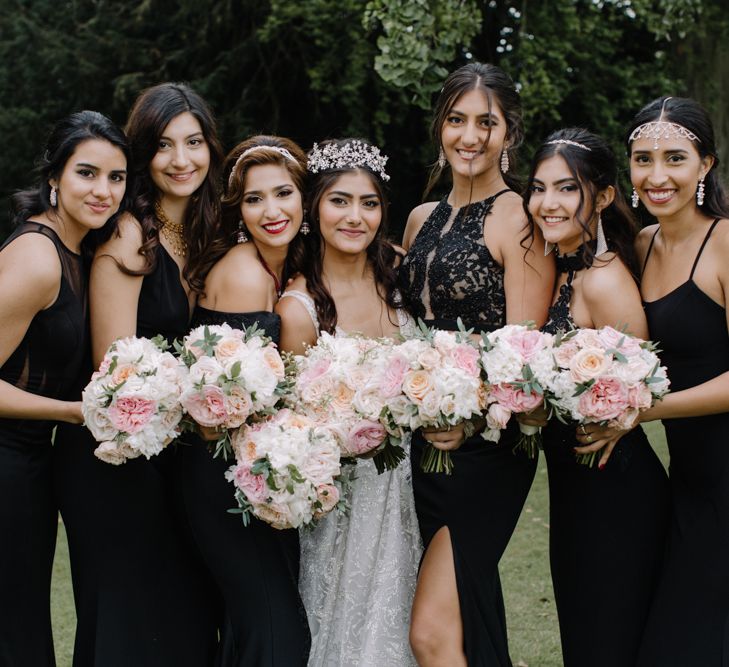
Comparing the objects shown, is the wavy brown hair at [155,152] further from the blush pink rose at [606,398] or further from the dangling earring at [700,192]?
the dangling earring at [700,192]

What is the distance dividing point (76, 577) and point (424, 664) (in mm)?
1675

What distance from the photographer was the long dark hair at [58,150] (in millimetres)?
4469

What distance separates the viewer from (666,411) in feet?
13.7

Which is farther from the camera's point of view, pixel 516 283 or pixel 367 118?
pixel 367 118

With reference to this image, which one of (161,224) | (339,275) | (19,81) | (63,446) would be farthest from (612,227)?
(19,81)

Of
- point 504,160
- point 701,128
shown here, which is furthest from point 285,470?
point 701,128

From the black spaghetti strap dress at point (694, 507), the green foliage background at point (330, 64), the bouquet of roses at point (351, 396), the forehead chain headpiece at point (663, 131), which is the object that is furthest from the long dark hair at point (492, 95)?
the green foliage background at point (330, 64)

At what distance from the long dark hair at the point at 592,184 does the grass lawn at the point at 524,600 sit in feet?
9.87

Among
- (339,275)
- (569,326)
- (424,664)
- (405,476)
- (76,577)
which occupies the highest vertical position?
(339,275)

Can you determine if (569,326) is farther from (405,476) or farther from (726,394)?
(405,476)

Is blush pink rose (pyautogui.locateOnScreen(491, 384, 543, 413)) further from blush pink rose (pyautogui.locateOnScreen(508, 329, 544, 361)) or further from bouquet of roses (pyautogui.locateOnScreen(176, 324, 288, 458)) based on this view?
bouquet of roses (pyautogui.locateOnScreen(176, 324, 288, 458))

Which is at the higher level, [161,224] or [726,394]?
[161,224]

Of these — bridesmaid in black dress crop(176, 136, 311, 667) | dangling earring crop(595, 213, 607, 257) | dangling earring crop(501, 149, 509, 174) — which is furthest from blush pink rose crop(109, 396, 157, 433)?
dangling earring crop(501, 149, 509, 174)

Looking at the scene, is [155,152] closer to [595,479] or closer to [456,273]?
[456,273]
